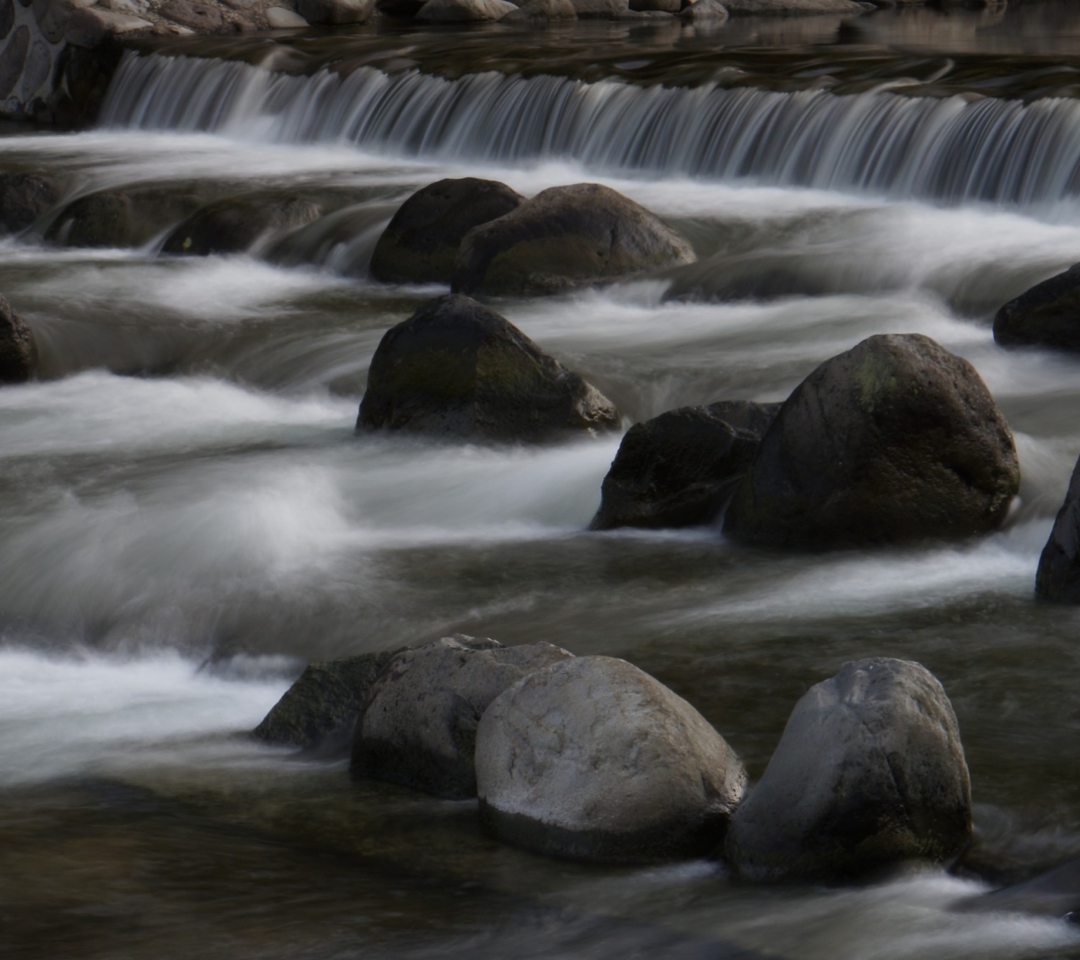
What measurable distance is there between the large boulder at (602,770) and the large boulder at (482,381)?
11.2ft

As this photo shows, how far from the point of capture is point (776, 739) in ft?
15.0

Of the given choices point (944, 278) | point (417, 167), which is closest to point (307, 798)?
point (944, 278)

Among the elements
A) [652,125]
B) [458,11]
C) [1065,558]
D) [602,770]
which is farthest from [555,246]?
[458,11]

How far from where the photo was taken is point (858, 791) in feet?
12.8

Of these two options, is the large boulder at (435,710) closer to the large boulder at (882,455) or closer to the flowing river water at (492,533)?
the flowing river water at (492,533)

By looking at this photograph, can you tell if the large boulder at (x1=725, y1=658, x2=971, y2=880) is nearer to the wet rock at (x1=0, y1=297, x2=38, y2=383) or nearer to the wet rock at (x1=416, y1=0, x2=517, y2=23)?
the wet rock at (x1=0, y1=297, x2=38, y2=383)

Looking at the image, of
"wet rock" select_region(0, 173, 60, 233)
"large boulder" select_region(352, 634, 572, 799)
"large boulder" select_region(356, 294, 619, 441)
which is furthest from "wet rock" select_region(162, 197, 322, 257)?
"large boulder" select_region(352, 634, 572, 799)

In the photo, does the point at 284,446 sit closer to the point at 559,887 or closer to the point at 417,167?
the point at 559,887

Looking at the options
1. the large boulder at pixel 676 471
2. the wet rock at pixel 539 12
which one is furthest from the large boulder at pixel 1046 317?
the wet rock at pixel 539 12

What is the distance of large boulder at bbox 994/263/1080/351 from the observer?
27.4 feet

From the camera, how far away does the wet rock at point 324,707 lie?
4.84 m

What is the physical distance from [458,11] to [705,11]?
3.55 m

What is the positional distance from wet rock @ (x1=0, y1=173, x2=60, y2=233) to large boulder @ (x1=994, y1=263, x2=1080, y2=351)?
7.82 m

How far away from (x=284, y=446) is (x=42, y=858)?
13.4 ft
